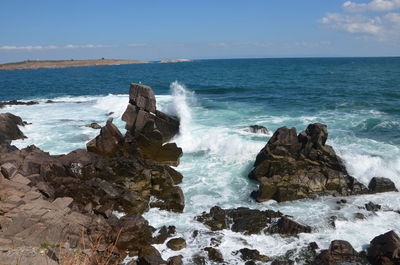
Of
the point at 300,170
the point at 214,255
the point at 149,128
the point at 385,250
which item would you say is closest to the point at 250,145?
the point at 300,170

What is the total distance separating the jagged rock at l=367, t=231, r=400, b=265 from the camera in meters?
11.9

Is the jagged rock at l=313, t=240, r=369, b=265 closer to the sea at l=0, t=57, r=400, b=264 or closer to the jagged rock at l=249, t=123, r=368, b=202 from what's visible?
the sea at l=0, t=57, r=400, b=264

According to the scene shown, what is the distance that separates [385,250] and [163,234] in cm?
813

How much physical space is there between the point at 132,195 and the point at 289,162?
8.57 meters

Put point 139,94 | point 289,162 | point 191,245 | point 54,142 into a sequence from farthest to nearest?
point 54,142 → point 139,94 → point 289,162 → point 191,245

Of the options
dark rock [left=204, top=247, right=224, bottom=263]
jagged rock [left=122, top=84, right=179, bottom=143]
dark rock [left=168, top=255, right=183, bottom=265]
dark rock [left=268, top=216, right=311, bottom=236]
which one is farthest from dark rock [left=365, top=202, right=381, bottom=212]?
jagged rock [left=122, top=84, right=179, bottom=143]

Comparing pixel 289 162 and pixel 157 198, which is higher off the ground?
pixel 289 162

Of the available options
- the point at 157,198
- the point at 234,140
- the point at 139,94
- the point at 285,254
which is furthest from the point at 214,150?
A: the point at 285,254

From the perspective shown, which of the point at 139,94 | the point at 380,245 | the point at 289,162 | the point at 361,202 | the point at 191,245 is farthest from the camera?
the point at 139,94

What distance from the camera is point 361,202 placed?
16.9 m

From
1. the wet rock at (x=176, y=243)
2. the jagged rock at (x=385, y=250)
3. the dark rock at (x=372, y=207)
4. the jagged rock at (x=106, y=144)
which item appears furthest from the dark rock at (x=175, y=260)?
the jagged rock at (x=106, y=144)

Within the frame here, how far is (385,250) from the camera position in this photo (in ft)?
40.0

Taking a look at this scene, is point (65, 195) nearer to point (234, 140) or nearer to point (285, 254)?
point (285, 254)

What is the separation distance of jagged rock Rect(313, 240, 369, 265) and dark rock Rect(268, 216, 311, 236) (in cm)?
161
